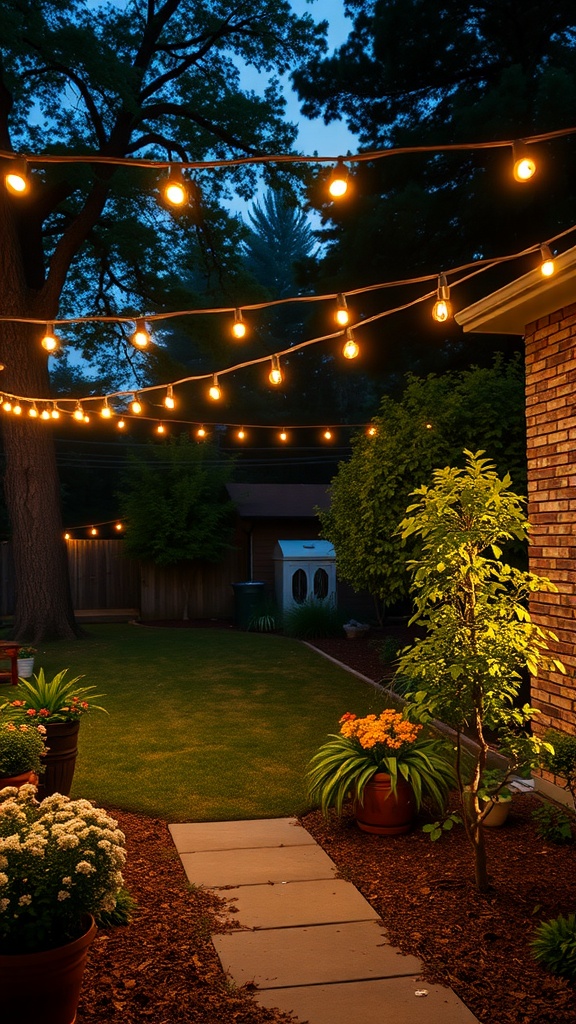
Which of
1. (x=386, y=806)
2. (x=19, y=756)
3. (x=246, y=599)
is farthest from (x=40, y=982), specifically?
(x=246, y=599)

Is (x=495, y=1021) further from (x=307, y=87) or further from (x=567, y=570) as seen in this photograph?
(x=307, y=87)

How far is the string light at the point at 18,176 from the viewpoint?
3008 millimetres

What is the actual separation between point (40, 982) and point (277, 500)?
16772 mm

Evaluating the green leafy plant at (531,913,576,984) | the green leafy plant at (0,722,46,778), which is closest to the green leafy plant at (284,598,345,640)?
the green leafy plant at (0,722,46,778)

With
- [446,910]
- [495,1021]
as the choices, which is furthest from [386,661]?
[495,1021]

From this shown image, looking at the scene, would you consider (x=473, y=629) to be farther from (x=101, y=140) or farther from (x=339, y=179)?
(x=101, y=140)

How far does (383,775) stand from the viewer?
4832 mm

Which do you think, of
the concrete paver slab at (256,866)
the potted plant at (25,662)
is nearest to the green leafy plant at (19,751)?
the concrete paver slab at (256,866)

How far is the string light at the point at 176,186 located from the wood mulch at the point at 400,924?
2904 mm

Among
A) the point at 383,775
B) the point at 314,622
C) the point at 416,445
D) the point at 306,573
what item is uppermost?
the point at 416,445

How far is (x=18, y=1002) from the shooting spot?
2.61 meters

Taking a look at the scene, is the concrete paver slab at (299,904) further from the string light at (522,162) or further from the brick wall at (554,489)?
the string light at (522,162)

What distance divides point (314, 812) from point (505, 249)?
10.1 meters

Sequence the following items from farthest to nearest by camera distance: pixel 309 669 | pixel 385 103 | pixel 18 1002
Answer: pixel 385 103 < pixel 309 669 < pixel 18 1002
